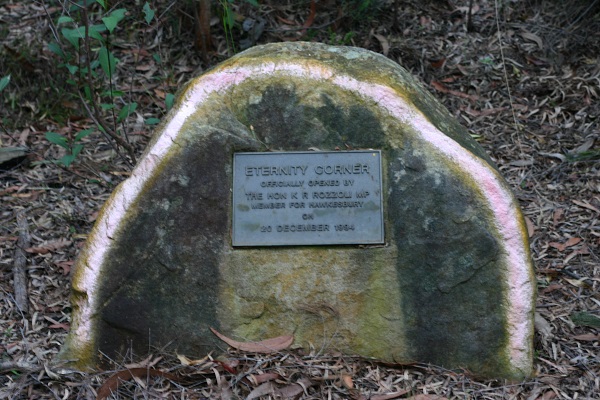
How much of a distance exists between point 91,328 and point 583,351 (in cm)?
230

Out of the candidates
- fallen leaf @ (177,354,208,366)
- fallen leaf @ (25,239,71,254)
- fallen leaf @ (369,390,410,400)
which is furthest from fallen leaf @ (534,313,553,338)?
fallen leaf @ (25,239,71,254)

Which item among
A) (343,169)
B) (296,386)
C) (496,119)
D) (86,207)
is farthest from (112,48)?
(296,386)

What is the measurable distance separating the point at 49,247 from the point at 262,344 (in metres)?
1.83

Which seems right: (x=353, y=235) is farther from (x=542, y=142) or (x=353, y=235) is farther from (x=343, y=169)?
(x=542, y=142)

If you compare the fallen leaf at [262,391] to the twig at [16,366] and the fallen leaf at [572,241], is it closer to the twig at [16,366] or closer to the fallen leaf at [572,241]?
the twig at [16,366]

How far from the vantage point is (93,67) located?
14.5 ft

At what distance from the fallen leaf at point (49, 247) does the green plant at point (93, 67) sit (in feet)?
1.56

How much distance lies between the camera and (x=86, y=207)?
4.93m

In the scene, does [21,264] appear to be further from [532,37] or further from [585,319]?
[532,37]

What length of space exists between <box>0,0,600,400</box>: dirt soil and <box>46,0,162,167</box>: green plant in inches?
3.3

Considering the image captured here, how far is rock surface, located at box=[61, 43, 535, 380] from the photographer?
130 inches

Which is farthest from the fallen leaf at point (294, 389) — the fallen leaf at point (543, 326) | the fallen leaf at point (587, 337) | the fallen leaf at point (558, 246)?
the fallen leaf at point (558, 246)

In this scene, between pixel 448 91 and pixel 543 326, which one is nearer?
pixel 543 326

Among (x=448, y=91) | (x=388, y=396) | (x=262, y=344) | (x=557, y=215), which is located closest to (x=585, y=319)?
(x=557, y=215)
